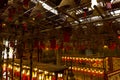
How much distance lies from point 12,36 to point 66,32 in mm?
1847

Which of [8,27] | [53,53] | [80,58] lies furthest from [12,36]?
[53,53]

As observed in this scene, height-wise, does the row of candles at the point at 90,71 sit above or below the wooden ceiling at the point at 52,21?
below

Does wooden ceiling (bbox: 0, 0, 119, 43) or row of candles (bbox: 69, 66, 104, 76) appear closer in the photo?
wooden ceiling (bbox: 0, 0, 119, 43)

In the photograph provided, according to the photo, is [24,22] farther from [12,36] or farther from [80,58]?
[80,58]

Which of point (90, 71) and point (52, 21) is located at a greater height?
point (52, 21)

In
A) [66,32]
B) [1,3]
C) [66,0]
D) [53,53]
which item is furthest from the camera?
[53,53]

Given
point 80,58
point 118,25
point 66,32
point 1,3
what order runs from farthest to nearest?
1. point 80,58
2. point 118,25
3. point 66,32
4. point 1,3

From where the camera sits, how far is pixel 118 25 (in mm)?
6344

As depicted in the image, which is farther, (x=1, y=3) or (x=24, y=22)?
(x=24, y=22)

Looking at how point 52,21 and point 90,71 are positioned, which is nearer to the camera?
point 52,21

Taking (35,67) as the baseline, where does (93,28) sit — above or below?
above

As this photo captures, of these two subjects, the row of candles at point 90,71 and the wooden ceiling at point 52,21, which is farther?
the row of candles at point 90,71

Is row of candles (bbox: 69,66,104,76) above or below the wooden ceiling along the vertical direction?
below

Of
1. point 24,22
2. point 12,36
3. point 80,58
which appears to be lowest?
point 80,58
